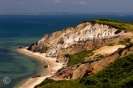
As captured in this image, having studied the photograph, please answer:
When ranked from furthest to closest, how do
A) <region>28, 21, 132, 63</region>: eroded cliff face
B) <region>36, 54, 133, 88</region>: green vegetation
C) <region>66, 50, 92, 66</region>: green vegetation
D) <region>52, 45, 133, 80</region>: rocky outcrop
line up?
<region>28, 21, 132, 63</region>: eroded cliff face < <region>66, 50, 92, 66</region>: green vegetation < <region>52, 45, 133, 80</region>: rocky outcrop < <region>36, 54, 133, 88</region>: green vegetation

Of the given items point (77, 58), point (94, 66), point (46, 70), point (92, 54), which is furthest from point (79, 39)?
point (94, 66)

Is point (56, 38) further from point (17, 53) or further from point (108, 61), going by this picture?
point (108, 61)

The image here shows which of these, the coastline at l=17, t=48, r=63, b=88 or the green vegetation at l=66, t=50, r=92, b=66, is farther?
the green vegetation at l=66, t=50, r=92, b=66

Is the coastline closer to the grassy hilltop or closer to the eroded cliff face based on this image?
the eroded cliff face

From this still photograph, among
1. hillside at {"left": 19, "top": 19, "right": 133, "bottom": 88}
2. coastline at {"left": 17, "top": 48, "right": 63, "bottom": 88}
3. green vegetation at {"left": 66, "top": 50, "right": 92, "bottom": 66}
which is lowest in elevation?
coastline at {"left": 17, "top": 48, "right": 63, "bottom": 88}

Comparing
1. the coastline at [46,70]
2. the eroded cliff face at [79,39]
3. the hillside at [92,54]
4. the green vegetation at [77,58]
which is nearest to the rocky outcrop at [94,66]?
the hillside at [92,54]

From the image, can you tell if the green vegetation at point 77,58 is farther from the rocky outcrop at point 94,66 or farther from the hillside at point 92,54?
the rocky outcrop at point 94,66

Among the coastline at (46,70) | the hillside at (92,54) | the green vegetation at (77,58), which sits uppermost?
the hillside at (92,54)

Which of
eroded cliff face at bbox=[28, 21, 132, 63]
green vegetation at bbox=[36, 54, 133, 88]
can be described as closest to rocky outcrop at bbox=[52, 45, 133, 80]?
green vegetation at bbox=[36, 54, 133, 88]
